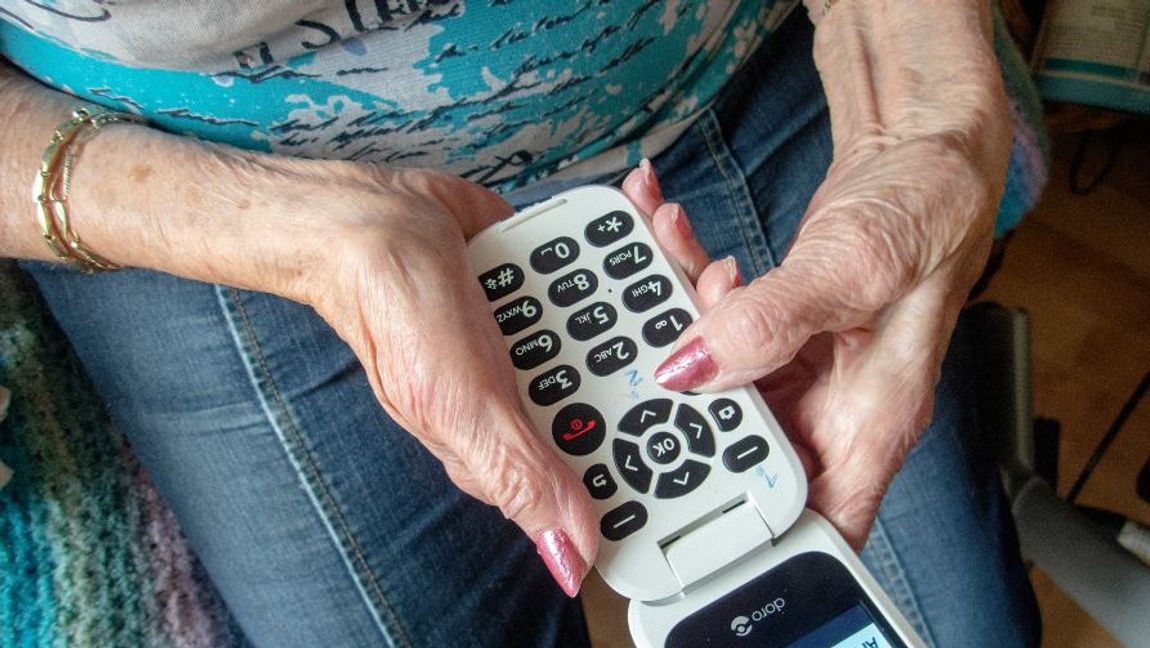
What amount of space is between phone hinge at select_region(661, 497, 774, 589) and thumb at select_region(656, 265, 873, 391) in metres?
0.06

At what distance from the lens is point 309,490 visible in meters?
0.54

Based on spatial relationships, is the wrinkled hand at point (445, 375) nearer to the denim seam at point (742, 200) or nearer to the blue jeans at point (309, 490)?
the blue jeans at point (309, 490)

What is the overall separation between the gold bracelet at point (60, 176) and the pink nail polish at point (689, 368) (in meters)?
0.30

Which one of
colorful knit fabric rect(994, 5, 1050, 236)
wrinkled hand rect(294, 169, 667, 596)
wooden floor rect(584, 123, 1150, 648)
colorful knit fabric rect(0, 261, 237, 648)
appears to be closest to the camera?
wrinkled hand rect(294, 169, 667, 596)

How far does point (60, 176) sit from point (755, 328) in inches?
13.5

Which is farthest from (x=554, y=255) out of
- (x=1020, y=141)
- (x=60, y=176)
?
(x=1020, y=141)

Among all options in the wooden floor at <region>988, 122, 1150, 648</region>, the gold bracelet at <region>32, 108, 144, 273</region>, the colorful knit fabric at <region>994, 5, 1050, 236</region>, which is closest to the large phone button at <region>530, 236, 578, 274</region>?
the gold bracelet at <region>32, 108, 144, 273</region>

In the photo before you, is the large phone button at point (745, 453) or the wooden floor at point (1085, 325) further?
the wooden floor at point (1085, 325)

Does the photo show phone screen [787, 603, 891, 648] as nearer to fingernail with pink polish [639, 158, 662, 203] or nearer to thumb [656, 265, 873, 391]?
thumb [656, 265, 873, 391]

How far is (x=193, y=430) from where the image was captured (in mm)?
554

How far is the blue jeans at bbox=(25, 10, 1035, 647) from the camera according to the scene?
0.54 metres

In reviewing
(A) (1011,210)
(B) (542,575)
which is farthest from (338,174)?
(A) (1011,210)

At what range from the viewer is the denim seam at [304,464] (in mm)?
538

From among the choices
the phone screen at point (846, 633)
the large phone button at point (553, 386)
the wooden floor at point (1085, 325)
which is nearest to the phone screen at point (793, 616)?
the phone screen at point (846, 633)
